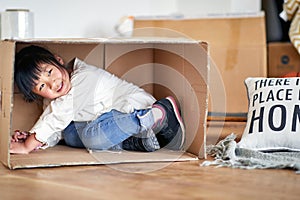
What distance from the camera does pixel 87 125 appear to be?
1524mm

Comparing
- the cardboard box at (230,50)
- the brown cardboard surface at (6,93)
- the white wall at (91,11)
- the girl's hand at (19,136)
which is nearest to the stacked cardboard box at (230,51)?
the cardboard box at (230,50)

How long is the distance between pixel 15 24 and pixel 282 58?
101cm

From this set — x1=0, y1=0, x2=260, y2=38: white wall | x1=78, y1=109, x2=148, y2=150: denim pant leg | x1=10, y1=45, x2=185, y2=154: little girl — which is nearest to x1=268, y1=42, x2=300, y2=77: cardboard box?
x1=0, y1=0, x2=260, y2=38: white wall

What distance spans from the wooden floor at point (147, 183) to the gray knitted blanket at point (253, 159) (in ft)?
0.08

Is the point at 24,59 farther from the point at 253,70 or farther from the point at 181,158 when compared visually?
the point at 253,70

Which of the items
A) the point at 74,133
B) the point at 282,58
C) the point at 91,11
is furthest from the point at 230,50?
the point at 74,133

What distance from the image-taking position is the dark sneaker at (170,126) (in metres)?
1.54

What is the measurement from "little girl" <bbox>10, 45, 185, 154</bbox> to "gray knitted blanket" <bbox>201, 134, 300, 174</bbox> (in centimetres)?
15

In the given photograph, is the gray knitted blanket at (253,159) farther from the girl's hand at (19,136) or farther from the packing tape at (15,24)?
the packing tape at (15,24)

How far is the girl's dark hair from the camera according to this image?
1465 millimetres

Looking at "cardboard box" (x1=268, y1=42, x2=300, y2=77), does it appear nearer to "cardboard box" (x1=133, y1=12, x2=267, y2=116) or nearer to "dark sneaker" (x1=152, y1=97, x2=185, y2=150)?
"cardboard box" (x1=133, y1=12, x2=267, y2=116)

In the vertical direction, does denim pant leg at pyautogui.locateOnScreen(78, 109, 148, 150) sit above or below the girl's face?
below

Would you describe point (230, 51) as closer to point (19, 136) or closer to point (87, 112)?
point (87, 112)

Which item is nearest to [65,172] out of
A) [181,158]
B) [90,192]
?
[90,192]
